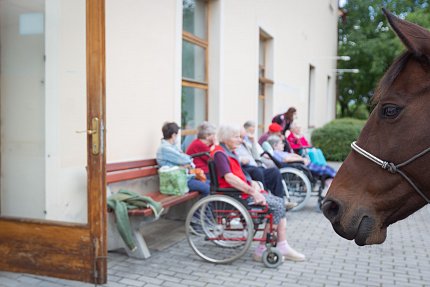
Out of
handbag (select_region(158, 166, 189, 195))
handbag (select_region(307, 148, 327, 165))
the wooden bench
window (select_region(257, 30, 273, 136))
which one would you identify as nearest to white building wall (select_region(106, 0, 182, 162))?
the wooden bench

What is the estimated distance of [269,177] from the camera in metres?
5.53

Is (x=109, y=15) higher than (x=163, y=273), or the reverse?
(x=109, y=15)

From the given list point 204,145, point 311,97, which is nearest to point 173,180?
point 204,145

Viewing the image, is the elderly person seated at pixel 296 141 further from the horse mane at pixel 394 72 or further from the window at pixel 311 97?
the window at pixel 311 97

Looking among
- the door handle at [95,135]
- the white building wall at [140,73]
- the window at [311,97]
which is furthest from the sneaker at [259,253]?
the window at [311,97]

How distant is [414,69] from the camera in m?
1.80

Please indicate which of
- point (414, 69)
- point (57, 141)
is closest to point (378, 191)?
point (414, 69)

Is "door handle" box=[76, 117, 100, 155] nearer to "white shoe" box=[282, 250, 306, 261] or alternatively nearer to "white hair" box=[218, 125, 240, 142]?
"white hair" box=[218, 125, 240, 142]

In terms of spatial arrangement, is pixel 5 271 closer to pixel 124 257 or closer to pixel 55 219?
pixel 55 219

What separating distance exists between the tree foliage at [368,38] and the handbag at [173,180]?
18.5m

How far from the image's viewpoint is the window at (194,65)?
22.5ft

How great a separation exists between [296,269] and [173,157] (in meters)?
1.93

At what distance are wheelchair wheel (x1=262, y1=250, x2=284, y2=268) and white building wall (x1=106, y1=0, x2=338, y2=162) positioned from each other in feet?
6.25

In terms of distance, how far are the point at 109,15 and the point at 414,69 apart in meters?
3.75
